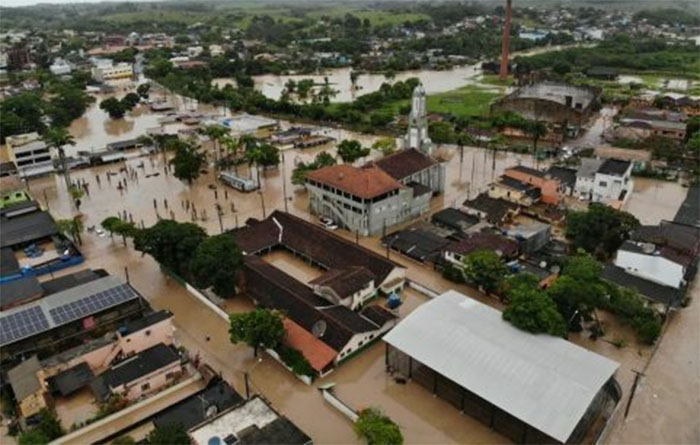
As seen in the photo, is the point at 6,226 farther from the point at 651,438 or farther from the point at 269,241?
the point at 651,438

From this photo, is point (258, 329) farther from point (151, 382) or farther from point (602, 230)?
point (602, 230)

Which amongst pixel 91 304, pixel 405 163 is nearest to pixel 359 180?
pixel 405 163

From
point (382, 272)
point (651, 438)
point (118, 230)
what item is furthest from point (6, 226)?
point (651, 438)

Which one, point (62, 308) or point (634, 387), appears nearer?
point (634, 387)

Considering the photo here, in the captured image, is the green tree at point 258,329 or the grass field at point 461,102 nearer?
the green tree at point 258,329

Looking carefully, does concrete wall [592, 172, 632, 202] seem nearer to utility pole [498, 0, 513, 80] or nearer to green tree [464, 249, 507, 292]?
green tree [464, 249, 507, 292]

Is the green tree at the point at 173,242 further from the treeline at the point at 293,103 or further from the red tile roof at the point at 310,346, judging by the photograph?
the treeline at the point at 293,103

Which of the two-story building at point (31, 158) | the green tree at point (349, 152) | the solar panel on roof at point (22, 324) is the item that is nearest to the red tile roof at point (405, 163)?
A: the green tree at point (349, 152)
